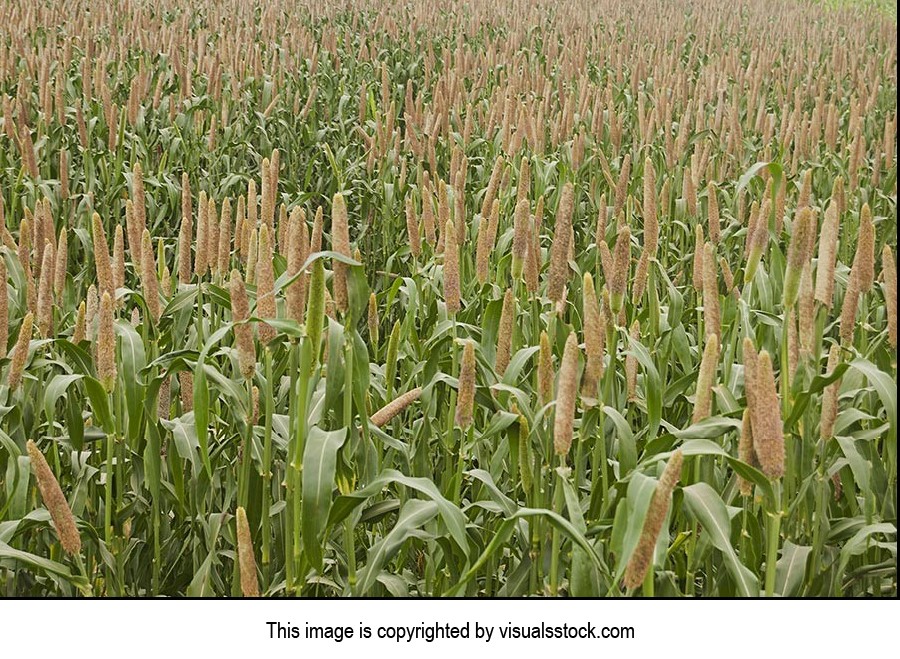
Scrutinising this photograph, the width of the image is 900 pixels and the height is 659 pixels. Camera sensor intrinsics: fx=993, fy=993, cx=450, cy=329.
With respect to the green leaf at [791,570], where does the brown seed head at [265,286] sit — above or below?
above

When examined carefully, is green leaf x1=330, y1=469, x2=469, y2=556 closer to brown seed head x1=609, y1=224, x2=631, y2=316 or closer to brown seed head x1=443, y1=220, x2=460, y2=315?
brown seed head x1=443, y1=220, x2=460, y2=315

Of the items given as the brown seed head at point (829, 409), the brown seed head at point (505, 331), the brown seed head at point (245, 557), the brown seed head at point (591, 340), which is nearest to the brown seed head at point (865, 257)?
the brown seed head at point (829, 409)

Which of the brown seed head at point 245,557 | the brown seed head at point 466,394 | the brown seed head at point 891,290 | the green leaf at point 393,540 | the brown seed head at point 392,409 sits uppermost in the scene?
the brown seed head at point 891,290

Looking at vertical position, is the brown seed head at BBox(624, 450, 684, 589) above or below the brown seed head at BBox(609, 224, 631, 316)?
below

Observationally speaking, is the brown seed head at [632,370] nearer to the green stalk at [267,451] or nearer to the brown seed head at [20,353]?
the green stalk at [267,451]

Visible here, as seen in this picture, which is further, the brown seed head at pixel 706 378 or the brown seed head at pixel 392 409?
the brown seed head at pixel 392 409

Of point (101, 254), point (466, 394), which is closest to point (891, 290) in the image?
point (466, 394)

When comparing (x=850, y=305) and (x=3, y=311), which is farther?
(x=3, y=311)

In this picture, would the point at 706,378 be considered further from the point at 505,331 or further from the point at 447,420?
the point at 447,420

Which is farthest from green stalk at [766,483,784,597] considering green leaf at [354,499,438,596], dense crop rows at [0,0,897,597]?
green leaf at [354,499,438,596]

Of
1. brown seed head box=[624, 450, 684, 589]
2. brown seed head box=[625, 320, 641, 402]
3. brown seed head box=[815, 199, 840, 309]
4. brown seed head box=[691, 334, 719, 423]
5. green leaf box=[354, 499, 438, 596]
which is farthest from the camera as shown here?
brown seed head box=[625, 320, 641, 402]

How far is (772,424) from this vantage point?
80.0 inches

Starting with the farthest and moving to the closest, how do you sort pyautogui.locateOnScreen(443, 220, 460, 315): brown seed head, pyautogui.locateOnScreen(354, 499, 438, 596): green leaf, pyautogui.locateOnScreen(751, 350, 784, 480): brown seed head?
pyautogui.locateOnScreen(443, 220, 460, 315): brown seed head
pyautogui.locateOnScreen(354, 499, 438, 596): green leaf
pyautogui.locateOnScreen(751, 350, 784, 480): brown seed head

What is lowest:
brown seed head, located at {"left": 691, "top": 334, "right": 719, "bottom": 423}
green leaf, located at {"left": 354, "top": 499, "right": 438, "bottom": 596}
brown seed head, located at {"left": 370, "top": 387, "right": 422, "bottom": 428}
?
green leaf, located at {"left": 354, "top": 499, "right": 438, "bottom": 596}
